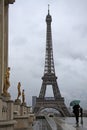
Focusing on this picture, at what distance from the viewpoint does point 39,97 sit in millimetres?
115312

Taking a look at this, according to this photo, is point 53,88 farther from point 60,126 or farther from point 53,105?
point 60,126

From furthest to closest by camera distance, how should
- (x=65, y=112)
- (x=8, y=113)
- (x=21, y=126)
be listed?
(x=65, y=112), (x=21, y=126), (x=8, y=113)

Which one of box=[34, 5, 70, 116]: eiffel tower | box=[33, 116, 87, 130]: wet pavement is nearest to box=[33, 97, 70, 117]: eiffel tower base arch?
box=[34, 5, 70, 116]: eiffel tower

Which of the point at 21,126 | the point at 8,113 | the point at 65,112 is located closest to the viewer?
the point at 8,113

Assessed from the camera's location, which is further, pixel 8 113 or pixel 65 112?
pixel 65 112

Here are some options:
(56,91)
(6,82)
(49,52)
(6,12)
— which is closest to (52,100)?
(56,91)

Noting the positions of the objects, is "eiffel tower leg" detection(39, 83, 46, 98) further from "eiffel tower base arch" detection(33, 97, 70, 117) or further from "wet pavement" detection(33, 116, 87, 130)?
"wet pavement" detection(33, 116, 87, 130)

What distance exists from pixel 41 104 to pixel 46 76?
910 centimetres

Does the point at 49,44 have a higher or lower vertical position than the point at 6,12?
higher

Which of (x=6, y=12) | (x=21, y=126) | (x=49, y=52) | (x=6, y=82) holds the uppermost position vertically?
(x=49, y=52)

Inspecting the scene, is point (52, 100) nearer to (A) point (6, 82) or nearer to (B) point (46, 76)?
(B) point (46, 76)

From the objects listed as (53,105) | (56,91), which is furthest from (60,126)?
(53,105)

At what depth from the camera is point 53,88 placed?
117 meters

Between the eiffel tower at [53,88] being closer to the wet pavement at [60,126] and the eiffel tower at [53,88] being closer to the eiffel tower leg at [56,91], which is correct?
the eiffel tower leg at [56,91]
